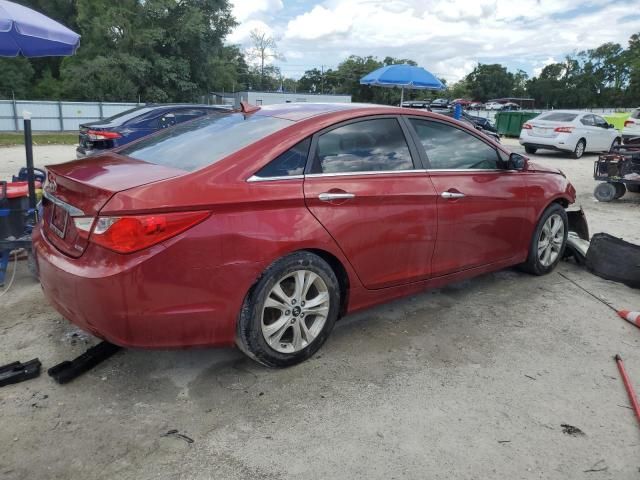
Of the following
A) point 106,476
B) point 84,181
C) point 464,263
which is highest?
point 84,181

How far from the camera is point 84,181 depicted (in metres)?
2.84

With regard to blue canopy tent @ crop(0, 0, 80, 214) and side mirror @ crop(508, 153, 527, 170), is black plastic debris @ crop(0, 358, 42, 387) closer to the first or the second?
blue canopy tent @ crop(0, 0, 80, 214)

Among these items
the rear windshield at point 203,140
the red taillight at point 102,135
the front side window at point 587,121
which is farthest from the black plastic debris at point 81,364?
the front side window at point 587,121

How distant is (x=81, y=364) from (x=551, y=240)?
4.13 metres

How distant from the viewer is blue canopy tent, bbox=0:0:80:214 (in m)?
4.58

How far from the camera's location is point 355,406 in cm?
284

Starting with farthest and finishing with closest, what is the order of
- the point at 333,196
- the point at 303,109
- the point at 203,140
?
1. the point at 303,109
2. the point at 203,140
3. the point at 333,196

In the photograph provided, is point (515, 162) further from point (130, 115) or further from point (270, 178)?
point (130, 115)

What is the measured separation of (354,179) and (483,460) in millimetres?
1744

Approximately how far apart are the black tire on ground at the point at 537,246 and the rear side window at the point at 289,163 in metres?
2.60

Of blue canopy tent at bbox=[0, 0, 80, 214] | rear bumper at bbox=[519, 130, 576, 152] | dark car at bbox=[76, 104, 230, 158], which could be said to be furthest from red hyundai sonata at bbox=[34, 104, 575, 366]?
rear bumper at bbox=[519, 130, 576, 152]

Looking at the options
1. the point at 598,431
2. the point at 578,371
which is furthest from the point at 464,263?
the point at 598,431

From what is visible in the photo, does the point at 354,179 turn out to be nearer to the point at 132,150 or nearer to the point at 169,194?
the point at 169,194

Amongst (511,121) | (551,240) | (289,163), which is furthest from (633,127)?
(289,163)
